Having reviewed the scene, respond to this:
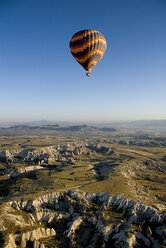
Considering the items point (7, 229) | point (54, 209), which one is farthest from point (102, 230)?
point (7, 229)

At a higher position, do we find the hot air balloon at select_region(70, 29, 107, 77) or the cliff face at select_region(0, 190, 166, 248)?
the hot air balloon at select_region(70, 29, 107, 77)

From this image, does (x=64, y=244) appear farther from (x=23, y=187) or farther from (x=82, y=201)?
(x=23, y=187)

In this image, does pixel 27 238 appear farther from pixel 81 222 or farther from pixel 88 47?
pixel 88 47

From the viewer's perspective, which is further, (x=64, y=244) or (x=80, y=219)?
(x=80, y=219)

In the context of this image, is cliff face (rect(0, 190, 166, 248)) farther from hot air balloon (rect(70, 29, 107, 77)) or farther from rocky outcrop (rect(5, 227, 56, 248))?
hot air balloon (rect(70, 29, 107, 77))

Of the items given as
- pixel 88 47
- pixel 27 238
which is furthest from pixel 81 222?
pixel 88 47

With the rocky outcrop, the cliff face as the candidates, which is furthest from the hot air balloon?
the rocky outcrop
